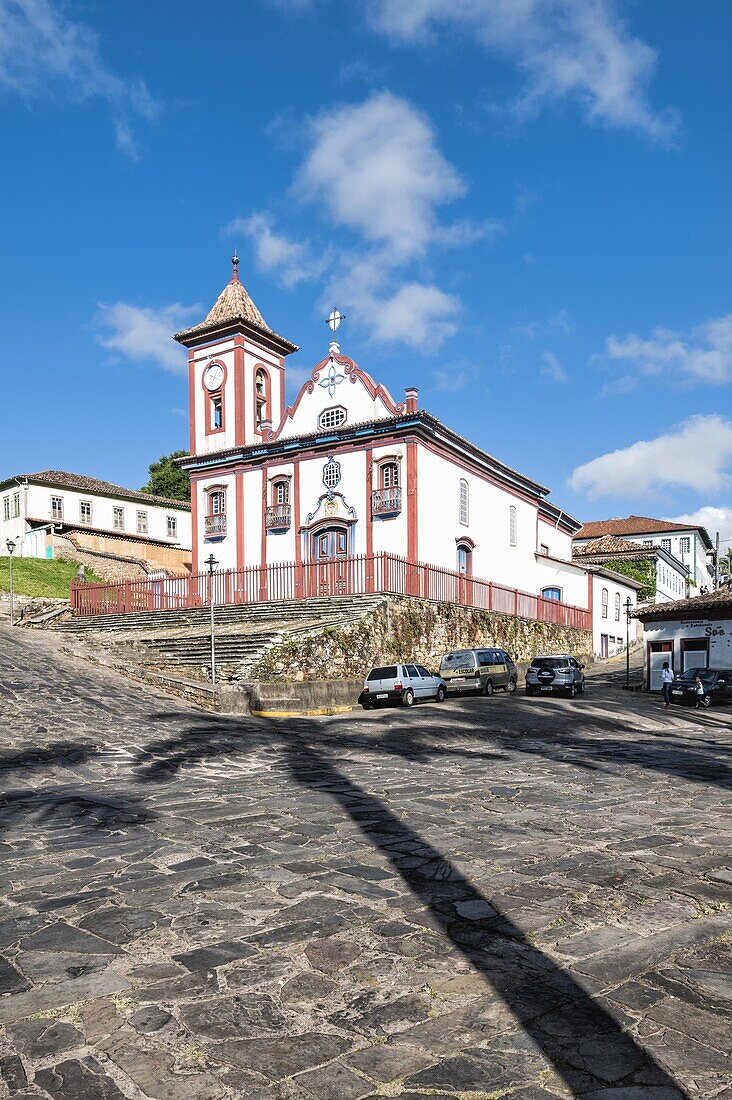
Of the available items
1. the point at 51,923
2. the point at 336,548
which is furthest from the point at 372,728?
the point at 336,548

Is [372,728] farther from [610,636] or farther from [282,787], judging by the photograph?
[610,636]

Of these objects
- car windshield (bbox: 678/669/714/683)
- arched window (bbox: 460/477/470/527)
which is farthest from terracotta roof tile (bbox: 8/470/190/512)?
car windshield (bbox: 678/669/714/683)

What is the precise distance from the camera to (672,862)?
20.4 feet

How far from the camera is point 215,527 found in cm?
3647

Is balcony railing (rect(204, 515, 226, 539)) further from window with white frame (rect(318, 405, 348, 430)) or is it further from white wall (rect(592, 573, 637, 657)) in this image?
white wall (rect(592, 573, 637, 657))

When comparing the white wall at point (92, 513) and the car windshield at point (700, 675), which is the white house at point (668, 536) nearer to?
the white wall at point (92, 513)

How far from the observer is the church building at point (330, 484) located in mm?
31234

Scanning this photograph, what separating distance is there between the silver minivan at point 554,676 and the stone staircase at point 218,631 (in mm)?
5698

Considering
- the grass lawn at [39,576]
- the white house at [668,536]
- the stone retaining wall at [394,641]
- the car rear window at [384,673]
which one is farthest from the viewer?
the white house at [668,536]

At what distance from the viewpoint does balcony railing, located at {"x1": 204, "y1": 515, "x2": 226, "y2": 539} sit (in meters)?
36.2

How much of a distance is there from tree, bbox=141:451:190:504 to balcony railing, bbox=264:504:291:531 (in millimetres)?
38033

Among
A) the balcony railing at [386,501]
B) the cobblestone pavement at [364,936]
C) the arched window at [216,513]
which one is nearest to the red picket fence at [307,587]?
the balcony railing at [386,501]

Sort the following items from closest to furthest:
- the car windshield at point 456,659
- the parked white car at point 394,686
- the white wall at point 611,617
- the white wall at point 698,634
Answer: the parked white car at point 394,686 < the car windshield at point 456,659 < the white wall at point 698,634 < the white wall at point 611,617

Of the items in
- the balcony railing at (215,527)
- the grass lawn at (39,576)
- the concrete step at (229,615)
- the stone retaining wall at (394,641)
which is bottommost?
the stone retaining wall at (394,641)
